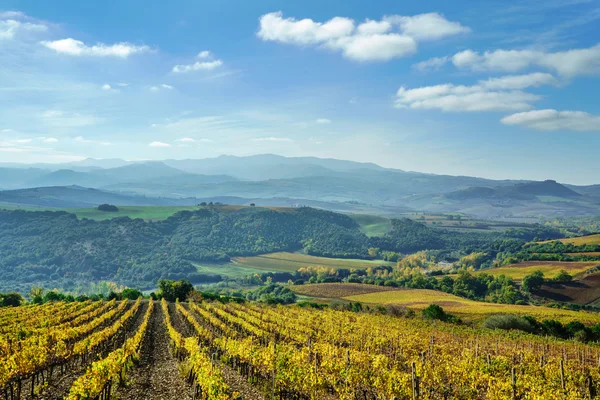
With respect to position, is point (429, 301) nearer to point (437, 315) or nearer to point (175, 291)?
point (437, 315)

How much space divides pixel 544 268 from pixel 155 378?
15344 centimetres

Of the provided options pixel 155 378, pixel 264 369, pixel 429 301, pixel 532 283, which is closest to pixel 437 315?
pixel 429 301

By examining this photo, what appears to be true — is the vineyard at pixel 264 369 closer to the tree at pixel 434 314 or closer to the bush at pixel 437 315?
the bush at pixel 437 315

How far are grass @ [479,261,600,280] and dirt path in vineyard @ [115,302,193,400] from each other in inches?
5314

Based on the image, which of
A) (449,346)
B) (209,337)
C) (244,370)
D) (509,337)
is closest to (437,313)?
(509,337)

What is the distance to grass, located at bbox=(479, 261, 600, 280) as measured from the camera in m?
140

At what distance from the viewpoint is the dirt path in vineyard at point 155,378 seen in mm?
25906

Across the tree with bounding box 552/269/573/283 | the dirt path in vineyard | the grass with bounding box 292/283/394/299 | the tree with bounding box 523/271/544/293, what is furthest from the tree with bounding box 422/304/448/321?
the tree with bounding box 552/269/573/283

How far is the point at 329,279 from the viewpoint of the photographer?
179750mm

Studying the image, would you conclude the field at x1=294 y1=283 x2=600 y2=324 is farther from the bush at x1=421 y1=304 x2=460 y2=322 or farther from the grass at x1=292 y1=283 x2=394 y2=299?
the bush at x1=421 y1=304 x2=460 y2=322

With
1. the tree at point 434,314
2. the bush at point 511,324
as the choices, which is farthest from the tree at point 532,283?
the bush at point 511,324

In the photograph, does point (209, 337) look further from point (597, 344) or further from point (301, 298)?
point (301, 298)

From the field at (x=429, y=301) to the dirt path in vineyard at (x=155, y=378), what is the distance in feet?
215

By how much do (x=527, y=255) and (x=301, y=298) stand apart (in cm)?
11216
